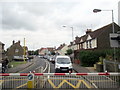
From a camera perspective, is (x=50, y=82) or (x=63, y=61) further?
(x=63, y=61)

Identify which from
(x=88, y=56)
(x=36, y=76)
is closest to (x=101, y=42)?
(x=88, y=56)

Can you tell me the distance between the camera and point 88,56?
2416 cm

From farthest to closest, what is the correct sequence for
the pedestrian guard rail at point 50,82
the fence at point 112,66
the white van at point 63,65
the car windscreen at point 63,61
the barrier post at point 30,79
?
the car windscreen at point 63,61, the white van at point 63,65, the fence at point 112,66, the pedestrian guard rail at point 50,82, the barrier post at point 30,79

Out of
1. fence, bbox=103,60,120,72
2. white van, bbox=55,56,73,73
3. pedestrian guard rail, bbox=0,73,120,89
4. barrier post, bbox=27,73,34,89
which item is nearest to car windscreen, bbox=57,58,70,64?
→ white van, bbox=55,56,73,73

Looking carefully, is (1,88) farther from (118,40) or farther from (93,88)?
(118,40)

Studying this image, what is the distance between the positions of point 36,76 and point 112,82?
15.1 feet

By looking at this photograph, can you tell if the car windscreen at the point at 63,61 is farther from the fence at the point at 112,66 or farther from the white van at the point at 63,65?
the fence at the point at 112,66

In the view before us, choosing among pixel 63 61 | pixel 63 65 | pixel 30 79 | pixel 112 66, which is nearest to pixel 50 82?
pixel 30 79

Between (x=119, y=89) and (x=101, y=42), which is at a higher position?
(x=101, y=42)

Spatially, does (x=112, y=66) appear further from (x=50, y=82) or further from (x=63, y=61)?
(x=63, y=61)

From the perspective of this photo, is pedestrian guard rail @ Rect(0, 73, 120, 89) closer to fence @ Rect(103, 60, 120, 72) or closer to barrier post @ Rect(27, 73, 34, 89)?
barrier post @ Rect(27, 73, 34, 89)

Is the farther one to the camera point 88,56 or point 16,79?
point 88,56

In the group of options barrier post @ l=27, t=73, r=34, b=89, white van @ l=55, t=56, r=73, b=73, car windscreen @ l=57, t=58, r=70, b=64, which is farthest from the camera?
car windscreen @ l=57, t=58, r=70, b=64

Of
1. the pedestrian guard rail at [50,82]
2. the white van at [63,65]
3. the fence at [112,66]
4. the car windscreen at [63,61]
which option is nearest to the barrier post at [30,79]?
the pedestrian guard rail at [50,82]
